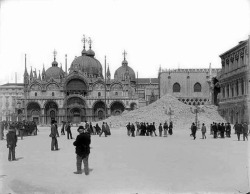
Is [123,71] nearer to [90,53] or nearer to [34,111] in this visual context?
[90,53]

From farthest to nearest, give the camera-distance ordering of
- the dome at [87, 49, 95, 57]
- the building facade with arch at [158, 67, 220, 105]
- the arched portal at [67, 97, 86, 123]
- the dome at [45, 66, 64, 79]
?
the dome at [87, 49, 95, 57] → the dome at [45, 66, 64, 79] → the building facade with arch at [158, 67, 220, 105] → the arched portal at [67, 97, 86, 123]

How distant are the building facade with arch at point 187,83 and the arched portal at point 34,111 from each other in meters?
26.3

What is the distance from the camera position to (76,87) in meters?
75.4

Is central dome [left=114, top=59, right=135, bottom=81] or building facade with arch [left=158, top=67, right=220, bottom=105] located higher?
central dome [left=114, top=59, right=135, bottom=81]

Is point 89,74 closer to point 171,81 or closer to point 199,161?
point 171,81

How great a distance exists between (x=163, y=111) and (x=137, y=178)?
39.6 meters

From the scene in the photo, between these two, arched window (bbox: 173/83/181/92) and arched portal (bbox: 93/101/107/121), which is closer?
arched portal (bbox: 93/101/107/121)

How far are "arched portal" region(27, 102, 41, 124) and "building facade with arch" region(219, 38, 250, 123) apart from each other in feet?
124

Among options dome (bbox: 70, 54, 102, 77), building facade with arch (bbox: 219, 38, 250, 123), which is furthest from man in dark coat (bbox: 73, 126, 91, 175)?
dome (bbox: 70, 54, 102, 77)

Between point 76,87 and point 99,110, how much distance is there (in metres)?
6.82

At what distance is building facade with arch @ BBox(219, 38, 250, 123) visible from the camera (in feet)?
138

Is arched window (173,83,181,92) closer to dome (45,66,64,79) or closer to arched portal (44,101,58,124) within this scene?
arched portal (44,101,58,124)

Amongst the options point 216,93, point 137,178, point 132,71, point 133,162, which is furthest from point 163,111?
point 132,71

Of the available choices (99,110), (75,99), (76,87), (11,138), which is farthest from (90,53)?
(11,138)
